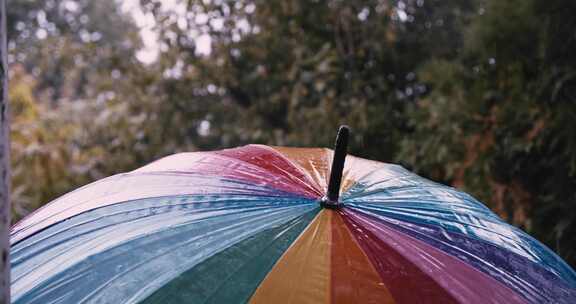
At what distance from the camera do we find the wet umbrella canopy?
1.43 meters

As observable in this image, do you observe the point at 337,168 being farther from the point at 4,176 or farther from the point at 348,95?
the point at 348,95

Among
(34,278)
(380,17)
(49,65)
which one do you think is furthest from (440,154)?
(49,65)

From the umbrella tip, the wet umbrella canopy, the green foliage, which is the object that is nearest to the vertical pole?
the wet umbrella canopy

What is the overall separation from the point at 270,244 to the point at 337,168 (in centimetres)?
27

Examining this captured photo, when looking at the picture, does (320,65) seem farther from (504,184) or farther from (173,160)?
(173,160)

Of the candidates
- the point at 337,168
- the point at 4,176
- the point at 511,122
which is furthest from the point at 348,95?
the point at 4,176

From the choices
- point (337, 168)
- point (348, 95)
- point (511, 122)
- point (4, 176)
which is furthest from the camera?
point (348, 95)

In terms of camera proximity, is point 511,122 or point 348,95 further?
point 348,95

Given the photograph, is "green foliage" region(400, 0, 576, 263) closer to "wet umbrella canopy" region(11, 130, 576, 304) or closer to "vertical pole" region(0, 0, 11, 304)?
"wet umbrella canopy" region(11, 130, 576, 304)

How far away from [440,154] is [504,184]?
0.55m

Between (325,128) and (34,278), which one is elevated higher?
(325,128)

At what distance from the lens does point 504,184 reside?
13.7ft

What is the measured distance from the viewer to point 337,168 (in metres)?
1.63

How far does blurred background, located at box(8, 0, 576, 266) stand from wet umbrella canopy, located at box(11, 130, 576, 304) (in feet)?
7.02
